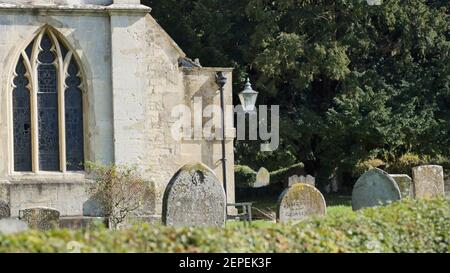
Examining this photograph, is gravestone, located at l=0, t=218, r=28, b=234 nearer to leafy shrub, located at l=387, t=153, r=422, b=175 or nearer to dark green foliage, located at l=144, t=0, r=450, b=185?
dark green foliage, located at l=144, t=0, r=450, b=185

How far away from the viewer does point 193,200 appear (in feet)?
61.5

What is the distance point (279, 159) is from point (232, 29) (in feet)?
15.9

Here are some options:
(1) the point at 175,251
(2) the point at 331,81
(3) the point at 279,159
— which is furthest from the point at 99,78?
(1) the point at 175,251

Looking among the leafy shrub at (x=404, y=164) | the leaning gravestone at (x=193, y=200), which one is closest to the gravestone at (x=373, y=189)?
the leaning gravestone at (x=193, y=200)

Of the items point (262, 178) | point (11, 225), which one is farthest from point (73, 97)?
point (262, 178)

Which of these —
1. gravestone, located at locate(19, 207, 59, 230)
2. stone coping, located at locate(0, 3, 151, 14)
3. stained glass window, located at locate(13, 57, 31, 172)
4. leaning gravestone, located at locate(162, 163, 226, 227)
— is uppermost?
stone coping, located at locate(0, 3, 151, 14)

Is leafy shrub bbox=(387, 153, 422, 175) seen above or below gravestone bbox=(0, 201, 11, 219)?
above

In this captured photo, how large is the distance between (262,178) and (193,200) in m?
18.2

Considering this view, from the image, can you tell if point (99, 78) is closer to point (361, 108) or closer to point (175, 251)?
point (361, 108)

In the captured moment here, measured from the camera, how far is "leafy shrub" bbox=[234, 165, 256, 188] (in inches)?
1496

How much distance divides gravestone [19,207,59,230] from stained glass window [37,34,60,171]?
13.6 feet

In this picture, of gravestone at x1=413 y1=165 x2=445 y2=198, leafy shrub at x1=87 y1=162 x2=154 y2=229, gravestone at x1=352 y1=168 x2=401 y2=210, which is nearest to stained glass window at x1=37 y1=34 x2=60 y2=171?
leafy shrub at x1=87 y1=162 x2=154 y2=229

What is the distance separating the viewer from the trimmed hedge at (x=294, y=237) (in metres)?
10.5

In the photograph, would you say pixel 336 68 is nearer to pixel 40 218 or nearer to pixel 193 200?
pixel 40 218
